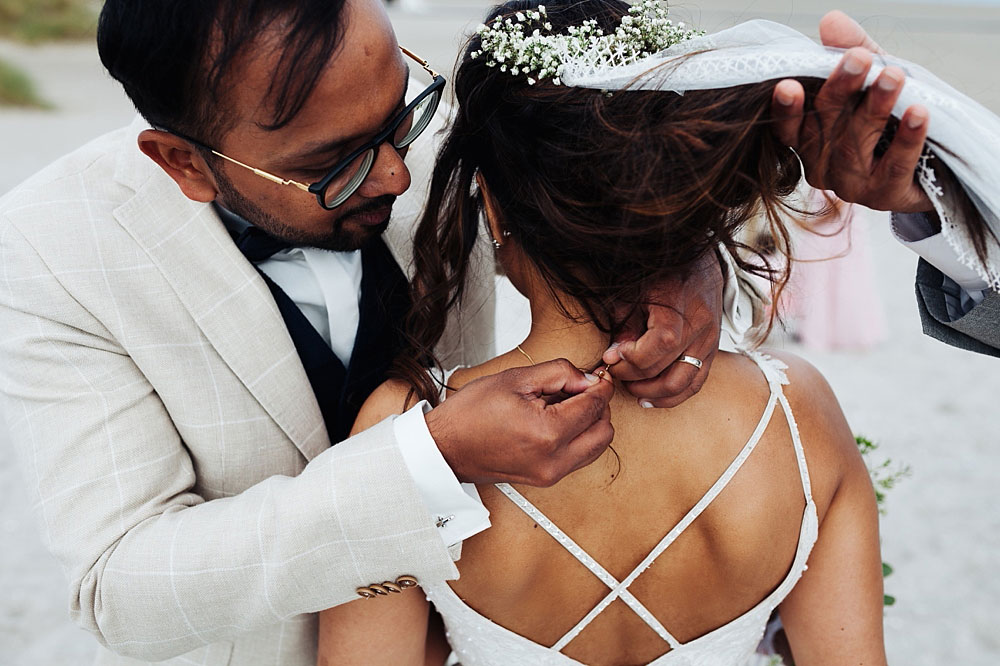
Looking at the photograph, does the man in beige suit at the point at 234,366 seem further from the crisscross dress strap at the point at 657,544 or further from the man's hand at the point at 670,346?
the crisscross dress strap at the point at 657,544

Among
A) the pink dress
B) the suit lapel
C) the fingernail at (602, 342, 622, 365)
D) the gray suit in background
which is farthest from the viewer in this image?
the pink dress

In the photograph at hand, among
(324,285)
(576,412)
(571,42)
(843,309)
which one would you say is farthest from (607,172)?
(843,309)

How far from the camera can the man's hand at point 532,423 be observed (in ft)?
4.71

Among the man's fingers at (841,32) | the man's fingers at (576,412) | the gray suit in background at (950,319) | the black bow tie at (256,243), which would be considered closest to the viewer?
the man's fingers at (841,32)

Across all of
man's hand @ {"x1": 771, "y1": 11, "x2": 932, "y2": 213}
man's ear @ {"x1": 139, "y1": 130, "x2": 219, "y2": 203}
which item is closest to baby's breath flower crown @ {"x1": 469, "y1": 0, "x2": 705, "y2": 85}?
man's hand @ {"x1": 771, "y1": 11, "x2": 932, "y2": 213}

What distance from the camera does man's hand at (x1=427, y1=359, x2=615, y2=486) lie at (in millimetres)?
1437

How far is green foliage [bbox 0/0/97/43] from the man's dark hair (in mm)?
20284

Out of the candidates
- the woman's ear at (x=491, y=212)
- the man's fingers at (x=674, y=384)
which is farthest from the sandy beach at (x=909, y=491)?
the man's fingers at (x=674, y=384)

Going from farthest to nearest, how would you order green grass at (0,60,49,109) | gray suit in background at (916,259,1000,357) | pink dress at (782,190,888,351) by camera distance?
green grass at (0,60,49,109)
pink dress at (782,190,888,351)
gray suit in background at (916,259,1000,357)

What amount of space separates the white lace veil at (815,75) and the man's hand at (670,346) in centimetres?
39

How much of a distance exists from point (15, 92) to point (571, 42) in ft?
50.0

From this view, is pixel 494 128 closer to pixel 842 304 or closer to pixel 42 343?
pixel 42 343

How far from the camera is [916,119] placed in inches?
47.1

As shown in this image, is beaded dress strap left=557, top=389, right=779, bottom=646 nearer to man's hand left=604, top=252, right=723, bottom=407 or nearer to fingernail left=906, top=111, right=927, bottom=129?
man's hand left=604, top=252, right=723, bottom=407
